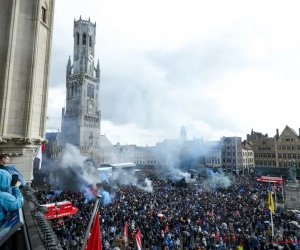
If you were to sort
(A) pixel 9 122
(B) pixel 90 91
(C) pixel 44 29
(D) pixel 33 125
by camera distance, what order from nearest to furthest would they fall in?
1. (A) pixel 9 122
2. (D) pixel 33 125
3. (C) pixel 44 29
4. (B) pixel 90 91

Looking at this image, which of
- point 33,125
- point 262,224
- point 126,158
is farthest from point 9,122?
point 126,158

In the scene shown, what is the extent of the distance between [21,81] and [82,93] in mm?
74797

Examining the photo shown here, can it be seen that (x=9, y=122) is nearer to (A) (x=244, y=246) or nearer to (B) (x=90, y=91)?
(A) (x=244, y=246)

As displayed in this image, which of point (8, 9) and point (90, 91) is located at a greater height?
point (90, 91)

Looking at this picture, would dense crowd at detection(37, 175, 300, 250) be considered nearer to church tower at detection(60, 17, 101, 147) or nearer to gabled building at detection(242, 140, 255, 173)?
church tower at detection(60, 17, 101, 147)

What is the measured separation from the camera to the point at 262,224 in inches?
795

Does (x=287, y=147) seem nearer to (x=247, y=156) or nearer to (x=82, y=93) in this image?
(x=247, y=156)

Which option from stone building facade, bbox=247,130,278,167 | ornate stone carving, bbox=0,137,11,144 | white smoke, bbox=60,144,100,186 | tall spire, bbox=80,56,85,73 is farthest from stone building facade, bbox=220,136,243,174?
ornate stone carving, bbox=0,137,11,144

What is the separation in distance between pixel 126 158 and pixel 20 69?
318 ft

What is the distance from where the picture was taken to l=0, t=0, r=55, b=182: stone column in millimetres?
7996

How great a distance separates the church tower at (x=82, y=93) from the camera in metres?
76.8

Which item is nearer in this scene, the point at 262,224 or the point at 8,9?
the point at 8,9

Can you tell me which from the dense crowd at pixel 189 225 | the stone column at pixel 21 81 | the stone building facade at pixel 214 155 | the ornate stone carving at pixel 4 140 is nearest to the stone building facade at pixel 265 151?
the stone building facade at pixel 214 155

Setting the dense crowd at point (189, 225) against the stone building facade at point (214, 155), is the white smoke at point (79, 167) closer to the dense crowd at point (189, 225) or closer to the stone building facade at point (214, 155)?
the dense crowd at point (189, 225)
